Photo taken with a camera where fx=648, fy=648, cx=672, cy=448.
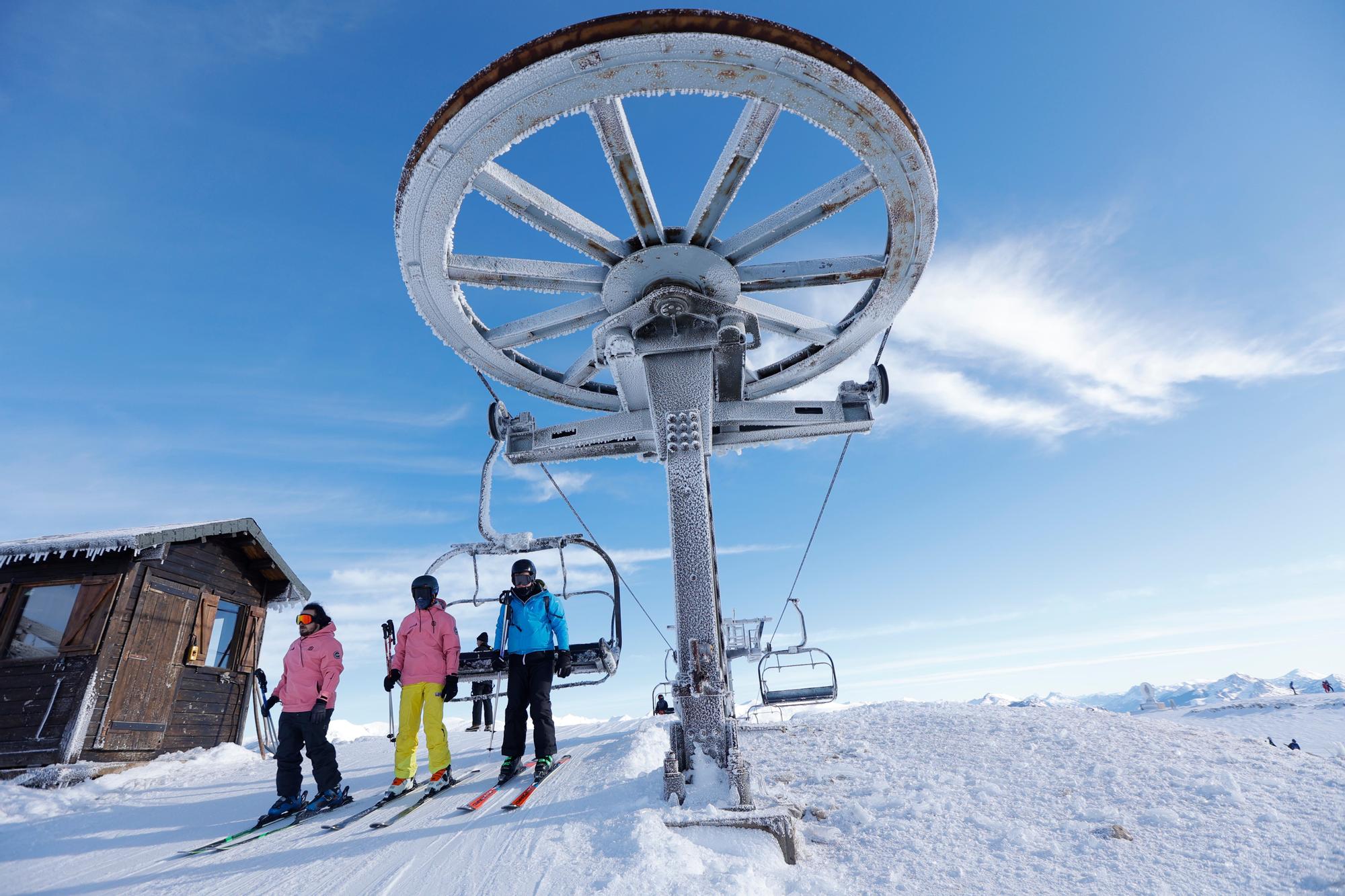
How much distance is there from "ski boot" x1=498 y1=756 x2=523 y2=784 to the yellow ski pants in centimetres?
45

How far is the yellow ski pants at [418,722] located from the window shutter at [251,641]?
10.5 meters

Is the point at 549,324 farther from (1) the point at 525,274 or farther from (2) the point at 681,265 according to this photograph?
(2) the point at 681,265

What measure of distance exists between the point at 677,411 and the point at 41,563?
11761mm

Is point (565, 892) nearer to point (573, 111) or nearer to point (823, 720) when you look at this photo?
point (573, 111)

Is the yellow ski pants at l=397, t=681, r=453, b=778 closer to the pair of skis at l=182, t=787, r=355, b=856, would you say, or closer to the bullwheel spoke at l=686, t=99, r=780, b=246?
the pair of skis at l=182, t=787, r=355, b=856

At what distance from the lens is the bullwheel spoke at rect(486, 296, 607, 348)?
23.4 ft

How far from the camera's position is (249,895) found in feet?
10.8

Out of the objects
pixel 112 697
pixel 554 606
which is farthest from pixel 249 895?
pixel 112 697

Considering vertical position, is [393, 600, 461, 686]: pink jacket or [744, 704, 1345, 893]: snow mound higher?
[393, 600, 461, 686]: pink jacket

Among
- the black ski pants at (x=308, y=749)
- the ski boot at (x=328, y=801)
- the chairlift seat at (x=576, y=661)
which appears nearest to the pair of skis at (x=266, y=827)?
the ski boot at (x=328, y=801)

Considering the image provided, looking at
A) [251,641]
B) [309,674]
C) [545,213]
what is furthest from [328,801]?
[251,641]

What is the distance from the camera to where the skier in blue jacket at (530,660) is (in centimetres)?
566

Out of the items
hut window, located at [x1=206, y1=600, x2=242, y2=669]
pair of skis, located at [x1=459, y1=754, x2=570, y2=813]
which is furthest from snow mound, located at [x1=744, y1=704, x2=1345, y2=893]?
hut window, located at [x1=206, y1=600, x2=242, y2=669]

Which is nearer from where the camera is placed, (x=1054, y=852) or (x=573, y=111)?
(x=1054, y=852)
